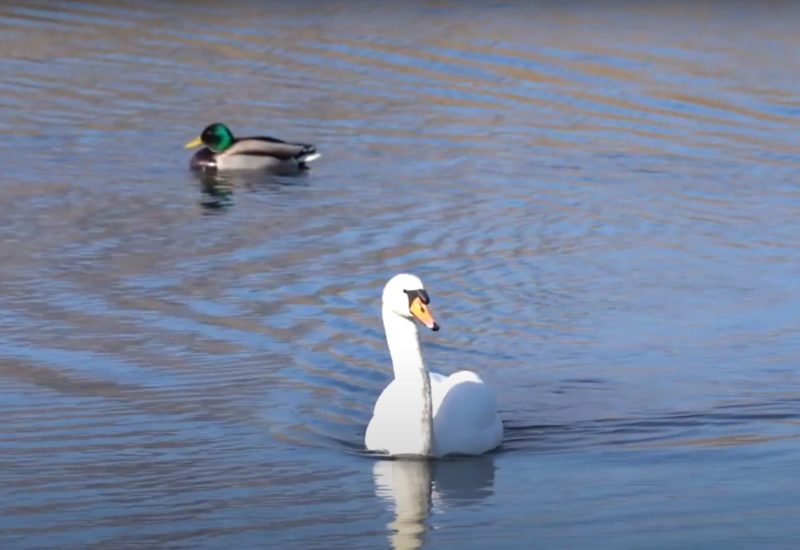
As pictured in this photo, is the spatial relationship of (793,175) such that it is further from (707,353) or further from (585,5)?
(585,5)

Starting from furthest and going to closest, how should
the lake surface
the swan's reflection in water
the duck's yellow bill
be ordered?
the duck's yellow bill
the lake surface
the swan's reflection in water

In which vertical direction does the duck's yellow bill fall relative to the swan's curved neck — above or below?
above

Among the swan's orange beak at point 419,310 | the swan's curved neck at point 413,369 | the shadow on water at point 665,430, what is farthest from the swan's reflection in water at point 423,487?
the swan's orange beak at point 419,310

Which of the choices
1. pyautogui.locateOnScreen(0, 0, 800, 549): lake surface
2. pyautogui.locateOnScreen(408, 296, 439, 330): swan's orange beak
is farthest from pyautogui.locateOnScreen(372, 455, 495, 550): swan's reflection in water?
pyautogui.locateOnScreen(408, 296, 439, 330): swan's orange beak

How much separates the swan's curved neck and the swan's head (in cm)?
4

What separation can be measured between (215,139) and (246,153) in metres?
0.41

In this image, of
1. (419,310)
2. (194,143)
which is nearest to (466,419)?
(419,310)

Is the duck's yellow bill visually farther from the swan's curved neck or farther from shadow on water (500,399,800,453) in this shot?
the swan's curved neck

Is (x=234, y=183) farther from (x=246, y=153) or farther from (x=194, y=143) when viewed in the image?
(x=194, y=143)

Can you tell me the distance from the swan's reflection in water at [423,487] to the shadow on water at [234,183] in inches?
316

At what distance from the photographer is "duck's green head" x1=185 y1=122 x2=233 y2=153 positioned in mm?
18781

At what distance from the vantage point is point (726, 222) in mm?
15164

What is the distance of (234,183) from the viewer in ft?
60.7

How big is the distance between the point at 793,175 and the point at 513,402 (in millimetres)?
7636
